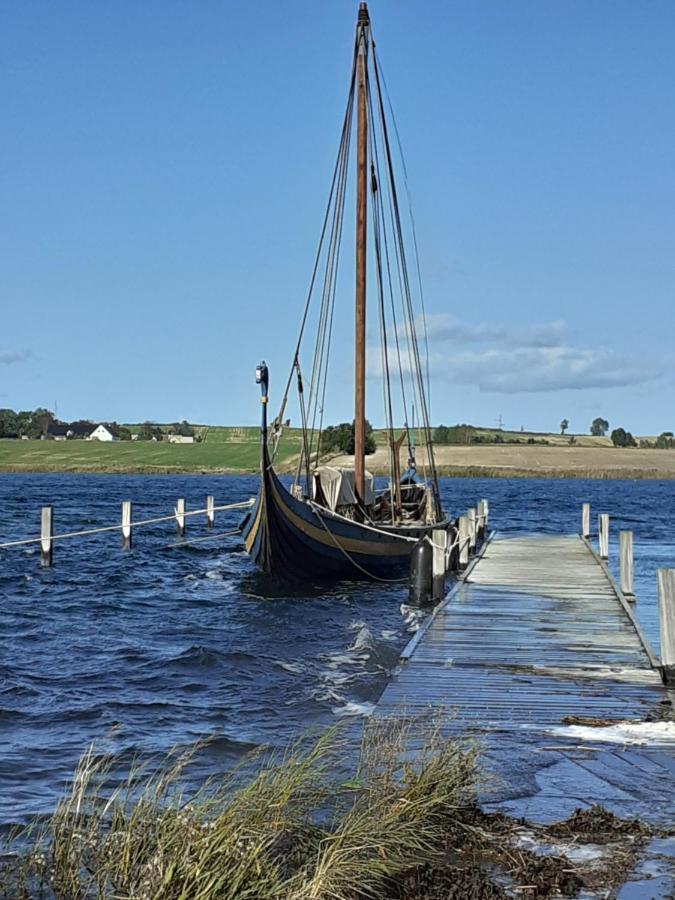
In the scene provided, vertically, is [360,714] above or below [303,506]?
below

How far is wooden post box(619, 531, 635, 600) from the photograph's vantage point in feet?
64.7

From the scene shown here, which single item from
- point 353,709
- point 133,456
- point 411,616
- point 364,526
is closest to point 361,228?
point 364,526

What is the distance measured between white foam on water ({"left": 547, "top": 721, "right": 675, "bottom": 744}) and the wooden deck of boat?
17mm

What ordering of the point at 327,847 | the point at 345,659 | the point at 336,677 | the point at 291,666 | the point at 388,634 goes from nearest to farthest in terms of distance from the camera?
the point at 327,847 → the point at 336,677 → the point at 291,666 → the point at 345,659 → the point at 388,634

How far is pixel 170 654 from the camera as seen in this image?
16438 mm

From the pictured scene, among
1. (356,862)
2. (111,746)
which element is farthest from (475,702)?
(356,862)

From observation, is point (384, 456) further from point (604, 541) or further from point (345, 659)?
point (345, 659)

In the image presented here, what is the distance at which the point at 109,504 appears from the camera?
62.4 meters

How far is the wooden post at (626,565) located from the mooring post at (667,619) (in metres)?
8.11

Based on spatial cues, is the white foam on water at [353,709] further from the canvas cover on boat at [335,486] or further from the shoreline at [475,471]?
the shoreline at [475,471]

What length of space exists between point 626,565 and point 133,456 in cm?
11869

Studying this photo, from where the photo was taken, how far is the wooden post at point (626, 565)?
1973 cm

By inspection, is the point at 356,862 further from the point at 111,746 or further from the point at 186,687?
the point at 186,687

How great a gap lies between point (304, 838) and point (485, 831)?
3.52 feet
